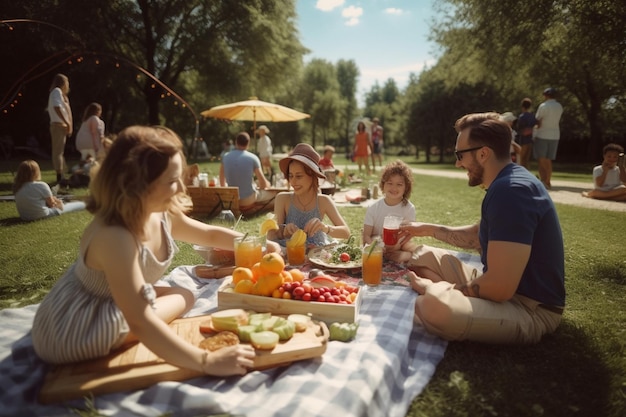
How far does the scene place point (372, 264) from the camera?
354cm

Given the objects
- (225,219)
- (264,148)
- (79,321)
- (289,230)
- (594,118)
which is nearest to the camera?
(79,321)

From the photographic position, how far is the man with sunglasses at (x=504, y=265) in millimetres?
2625

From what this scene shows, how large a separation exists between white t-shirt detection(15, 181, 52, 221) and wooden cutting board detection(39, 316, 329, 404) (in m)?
6.07

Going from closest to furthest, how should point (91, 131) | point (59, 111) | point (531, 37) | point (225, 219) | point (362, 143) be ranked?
point (225, 219) → point (59, 111) → point (91, 131) → point (531, 37) → point (362, 143)

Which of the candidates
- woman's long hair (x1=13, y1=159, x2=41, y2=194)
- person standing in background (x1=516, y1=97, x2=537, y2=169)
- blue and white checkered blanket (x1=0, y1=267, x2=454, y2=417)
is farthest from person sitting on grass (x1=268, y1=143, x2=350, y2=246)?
person standing in background (x1=516, y1=97, x2=537, y2=169)

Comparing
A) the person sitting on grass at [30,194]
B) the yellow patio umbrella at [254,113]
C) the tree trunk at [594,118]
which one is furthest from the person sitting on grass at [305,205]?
the tree trunk at [594,118]

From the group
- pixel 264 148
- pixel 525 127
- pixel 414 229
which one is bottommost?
pixel 414 229

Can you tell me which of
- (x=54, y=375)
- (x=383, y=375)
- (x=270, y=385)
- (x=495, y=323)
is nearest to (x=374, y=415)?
(x=383, y=375)

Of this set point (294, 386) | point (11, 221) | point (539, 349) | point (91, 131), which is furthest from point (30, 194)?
point (539, 349)

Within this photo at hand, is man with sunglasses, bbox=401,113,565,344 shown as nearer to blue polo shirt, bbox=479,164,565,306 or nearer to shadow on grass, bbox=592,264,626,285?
blue polo shirt, bbox=479,164,565,306

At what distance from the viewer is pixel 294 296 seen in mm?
2891

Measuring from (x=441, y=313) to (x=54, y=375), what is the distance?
256 cm

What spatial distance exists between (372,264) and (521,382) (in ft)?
4.79

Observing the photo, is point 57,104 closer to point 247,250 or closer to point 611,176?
point 247,250
